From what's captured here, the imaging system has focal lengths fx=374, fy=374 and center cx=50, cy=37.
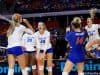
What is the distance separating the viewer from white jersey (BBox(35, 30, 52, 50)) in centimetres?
1173

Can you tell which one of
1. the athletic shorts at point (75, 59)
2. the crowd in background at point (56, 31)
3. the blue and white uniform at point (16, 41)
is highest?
the blue and white uniform at point (16, 41)

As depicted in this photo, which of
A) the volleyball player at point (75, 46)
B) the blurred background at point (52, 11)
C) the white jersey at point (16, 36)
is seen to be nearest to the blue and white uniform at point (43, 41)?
the white jersey at point (16, 36)

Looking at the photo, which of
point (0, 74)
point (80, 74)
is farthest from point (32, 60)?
point (80, 74)

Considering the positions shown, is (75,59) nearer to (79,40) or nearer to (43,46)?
(79,40)

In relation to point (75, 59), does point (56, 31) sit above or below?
below

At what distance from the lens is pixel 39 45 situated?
461 inches

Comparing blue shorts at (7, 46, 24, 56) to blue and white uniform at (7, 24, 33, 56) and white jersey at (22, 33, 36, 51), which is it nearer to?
blue and white uniform at (7, 24, 33, 56)

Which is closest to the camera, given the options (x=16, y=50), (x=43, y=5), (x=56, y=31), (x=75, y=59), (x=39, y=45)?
(x=75, y=59)

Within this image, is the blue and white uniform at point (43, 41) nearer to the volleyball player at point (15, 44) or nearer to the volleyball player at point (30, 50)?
the volleyball player at point (30, 50)

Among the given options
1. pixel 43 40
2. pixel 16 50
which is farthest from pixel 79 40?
pixel 43 40

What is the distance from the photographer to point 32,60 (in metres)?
12.3

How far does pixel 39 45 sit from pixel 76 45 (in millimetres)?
2567

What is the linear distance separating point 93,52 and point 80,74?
3556 millimetres

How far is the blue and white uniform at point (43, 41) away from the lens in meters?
11.7
